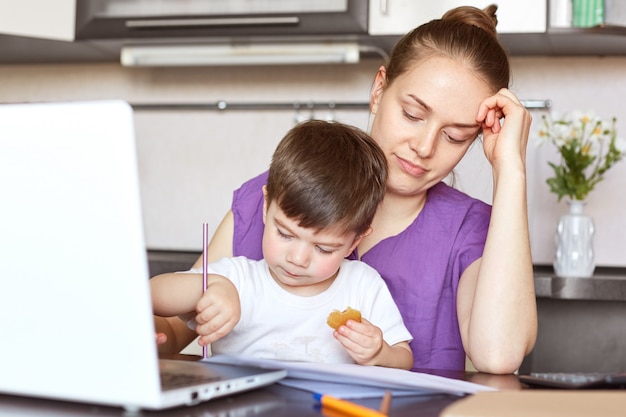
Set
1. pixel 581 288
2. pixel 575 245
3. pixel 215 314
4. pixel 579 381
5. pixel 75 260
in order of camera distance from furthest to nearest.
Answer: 1. pixel 575 245
2. pixel 581 288
3. pixel 215 314
4. pixel 579 381
5. pixel 75 260

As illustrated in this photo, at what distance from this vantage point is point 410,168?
149 centimetres

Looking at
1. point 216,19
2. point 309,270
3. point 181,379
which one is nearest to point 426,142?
point 309,270

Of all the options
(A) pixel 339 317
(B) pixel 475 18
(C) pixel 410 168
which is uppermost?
(B) pixel 475 18

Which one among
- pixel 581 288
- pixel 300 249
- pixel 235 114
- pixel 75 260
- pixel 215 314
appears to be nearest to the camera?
pixel 75 260

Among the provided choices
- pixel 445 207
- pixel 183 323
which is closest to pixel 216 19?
pixel 445 207

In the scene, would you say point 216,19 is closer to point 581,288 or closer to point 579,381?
point 581,288

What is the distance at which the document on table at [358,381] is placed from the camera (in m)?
0.90

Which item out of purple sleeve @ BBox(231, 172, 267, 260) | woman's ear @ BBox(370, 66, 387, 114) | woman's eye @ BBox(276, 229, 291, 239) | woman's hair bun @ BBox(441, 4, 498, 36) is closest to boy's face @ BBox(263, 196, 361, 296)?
woman's eye @ BBox(276, 229, 291, 239)

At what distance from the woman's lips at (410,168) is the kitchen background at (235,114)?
1.20 m

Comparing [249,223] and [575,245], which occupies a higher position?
[249,223]

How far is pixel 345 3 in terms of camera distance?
2.41 m

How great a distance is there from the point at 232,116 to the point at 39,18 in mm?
679

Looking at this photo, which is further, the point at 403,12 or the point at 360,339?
the point at 403,12

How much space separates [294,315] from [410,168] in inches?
13.0
